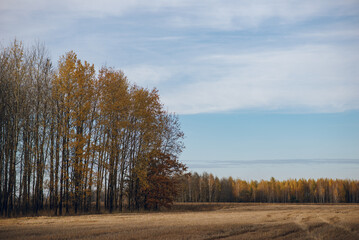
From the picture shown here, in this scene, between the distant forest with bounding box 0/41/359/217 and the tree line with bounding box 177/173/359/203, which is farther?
the tree line with bounding box 177/173/359/203

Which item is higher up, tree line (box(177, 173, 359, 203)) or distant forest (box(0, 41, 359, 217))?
distant forest (box(0, 41, 359, 217))

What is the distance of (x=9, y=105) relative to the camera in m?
31.3

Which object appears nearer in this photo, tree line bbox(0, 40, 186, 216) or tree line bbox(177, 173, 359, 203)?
tree line bbox(0, 40, 186, 216)

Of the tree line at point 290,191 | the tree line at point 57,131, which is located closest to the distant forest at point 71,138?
the tree line at point 57,131

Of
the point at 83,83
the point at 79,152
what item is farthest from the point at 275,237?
the point at 83,83

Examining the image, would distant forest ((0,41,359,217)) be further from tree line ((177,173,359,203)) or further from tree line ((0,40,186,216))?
tree line ((177,173,359,203))

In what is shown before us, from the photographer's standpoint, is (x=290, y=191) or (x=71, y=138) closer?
(x=71, y=138)

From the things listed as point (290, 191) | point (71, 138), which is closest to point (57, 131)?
point (71, 138)

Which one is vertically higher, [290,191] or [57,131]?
[57,131]

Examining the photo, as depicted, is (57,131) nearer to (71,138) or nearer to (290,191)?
(71,138)

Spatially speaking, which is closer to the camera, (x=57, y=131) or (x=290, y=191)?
Result: (x=57, y=131)

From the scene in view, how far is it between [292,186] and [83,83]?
115642 millimetres

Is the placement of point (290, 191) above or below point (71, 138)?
below

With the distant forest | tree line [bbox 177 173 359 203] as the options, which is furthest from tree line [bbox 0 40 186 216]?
tree line [bbox 177 173 359 203]
